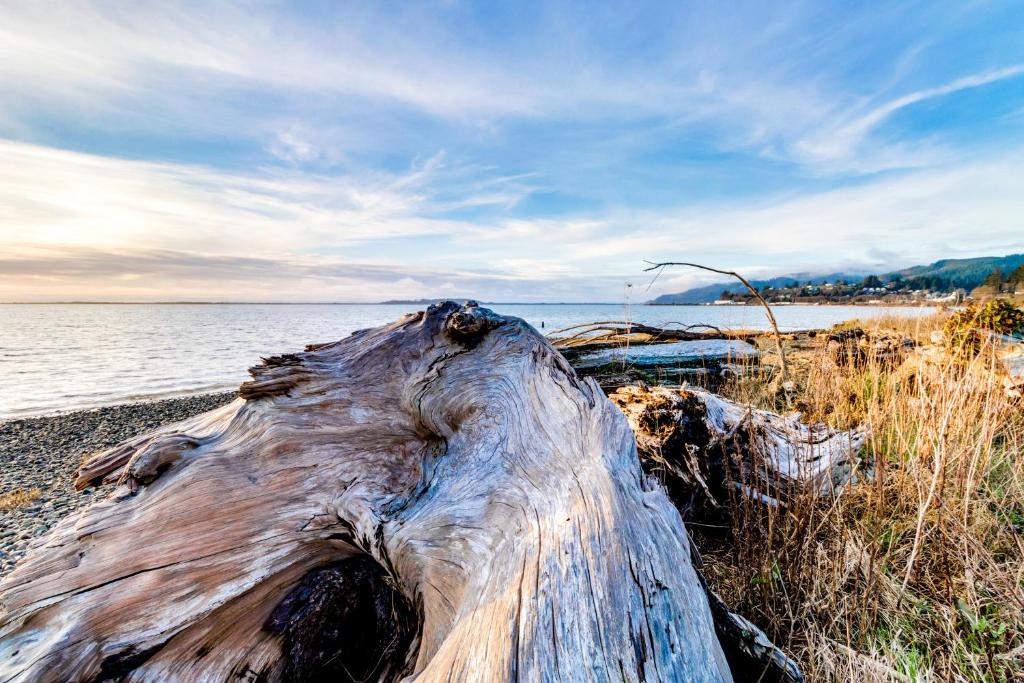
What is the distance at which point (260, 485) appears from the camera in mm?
2502

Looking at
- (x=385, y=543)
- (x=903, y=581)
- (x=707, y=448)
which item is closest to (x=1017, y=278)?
(x=707, y=448)

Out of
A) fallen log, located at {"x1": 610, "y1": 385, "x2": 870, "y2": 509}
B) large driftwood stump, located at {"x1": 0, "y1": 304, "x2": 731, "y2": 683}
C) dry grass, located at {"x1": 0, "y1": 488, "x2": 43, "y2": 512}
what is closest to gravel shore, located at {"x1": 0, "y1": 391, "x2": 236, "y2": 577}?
dry grass, located at {"x1": 0, "y1": 488, "x2": 43, "y2": 512}

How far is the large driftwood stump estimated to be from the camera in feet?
4.95

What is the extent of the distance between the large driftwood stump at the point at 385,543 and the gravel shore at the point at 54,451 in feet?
7.84

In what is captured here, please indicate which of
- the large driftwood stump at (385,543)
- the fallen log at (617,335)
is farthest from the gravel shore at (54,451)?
the fallen log at (617,335)

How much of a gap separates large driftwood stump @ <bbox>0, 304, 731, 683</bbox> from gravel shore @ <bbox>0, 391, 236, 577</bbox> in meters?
2.39

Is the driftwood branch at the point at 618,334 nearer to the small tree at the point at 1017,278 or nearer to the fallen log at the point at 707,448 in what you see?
the fallen log at the point at 707,448

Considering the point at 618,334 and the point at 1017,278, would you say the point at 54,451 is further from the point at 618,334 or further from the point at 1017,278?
the point at 1017,278

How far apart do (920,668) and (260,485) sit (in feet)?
10.2

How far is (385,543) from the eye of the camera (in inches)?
84.3

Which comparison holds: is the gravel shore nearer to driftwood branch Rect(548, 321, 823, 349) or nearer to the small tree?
driftwood branch Rect(548, 321, 823, 349)

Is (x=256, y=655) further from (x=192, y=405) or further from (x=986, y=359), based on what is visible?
(x=192, y=405)

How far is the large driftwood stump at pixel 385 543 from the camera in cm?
151

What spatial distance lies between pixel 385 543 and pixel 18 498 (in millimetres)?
7459
